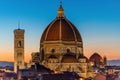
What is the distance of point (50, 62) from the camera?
94.9 m

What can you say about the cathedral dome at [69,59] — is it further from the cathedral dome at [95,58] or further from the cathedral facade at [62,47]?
the cathedral dome at [95,58]

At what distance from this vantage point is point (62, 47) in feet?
319

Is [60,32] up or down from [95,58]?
up

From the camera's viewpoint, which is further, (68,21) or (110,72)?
(110,72)

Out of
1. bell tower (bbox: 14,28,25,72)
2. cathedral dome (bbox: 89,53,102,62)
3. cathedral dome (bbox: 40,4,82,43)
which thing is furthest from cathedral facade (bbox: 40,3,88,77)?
cathedral dome (bbox: 89,53,102,62)

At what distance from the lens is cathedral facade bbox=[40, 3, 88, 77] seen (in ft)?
311

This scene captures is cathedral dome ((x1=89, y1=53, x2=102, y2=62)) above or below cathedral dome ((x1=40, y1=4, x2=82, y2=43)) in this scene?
below

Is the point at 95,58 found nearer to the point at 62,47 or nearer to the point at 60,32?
the point at 60,32

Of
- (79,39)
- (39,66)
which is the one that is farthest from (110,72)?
(39,66)

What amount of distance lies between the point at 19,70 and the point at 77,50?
29.6 feet

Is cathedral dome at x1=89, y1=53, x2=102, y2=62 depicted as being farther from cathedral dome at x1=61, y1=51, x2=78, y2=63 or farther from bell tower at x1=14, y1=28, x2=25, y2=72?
cathedral dome at x1=61, y1=51, x2=78, y2=63

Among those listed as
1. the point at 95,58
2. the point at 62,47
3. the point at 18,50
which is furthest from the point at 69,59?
the point at 95,58

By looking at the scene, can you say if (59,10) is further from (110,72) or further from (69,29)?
(110,72)

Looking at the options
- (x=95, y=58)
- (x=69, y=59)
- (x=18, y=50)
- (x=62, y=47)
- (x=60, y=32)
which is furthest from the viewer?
(x=95, y=58)
